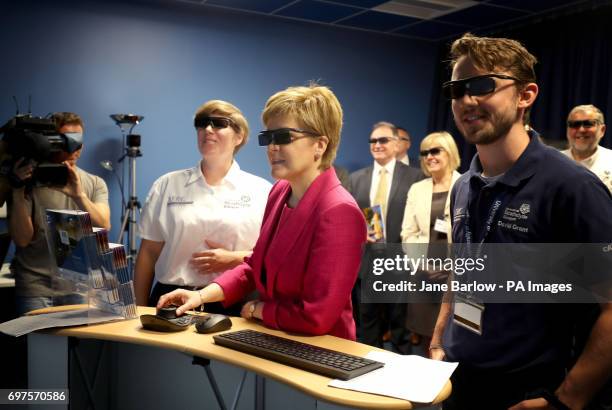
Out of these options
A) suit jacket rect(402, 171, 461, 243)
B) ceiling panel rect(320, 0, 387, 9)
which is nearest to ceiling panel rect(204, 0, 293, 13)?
ceiling panel rect(320, 0, 387, 9)

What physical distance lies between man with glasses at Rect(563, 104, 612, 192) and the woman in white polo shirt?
3.07m

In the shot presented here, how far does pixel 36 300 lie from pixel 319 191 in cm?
187

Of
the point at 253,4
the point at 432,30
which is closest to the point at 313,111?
the point at 253,4

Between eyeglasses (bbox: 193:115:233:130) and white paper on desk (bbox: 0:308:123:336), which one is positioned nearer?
white paper on desk (bbox: 0:308:123:336)

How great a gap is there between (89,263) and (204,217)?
30.3 inches

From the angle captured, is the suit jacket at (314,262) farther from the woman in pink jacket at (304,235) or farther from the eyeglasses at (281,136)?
the eyeglasses at (281,136)

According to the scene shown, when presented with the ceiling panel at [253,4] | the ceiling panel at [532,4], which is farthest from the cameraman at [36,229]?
the ceiling panel at [532,4]

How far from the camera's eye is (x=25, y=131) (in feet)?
6.13

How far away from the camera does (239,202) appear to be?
2701mm

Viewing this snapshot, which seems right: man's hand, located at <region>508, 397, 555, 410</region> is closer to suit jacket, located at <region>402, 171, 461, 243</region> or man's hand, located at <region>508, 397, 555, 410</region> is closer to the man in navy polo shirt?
the man in navy polo shirt

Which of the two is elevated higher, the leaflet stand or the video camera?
the video camera

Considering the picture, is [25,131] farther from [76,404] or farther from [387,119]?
[387,119]

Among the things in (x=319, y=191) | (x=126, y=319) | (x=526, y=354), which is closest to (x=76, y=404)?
(x=126, y=319)

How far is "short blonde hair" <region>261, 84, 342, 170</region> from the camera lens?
6.27ft
